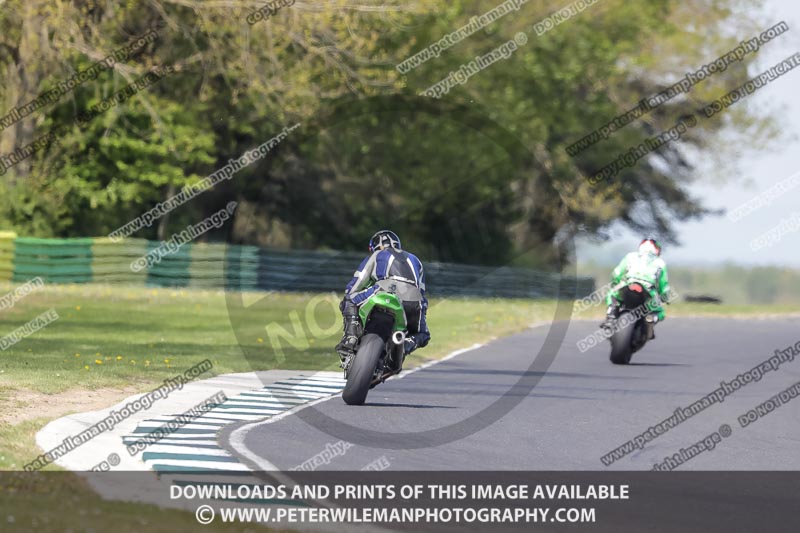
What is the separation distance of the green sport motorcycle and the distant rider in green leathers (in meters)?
7.64

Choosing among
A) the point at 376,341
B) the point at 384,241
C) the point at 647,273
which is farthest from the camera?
the point at 647,273

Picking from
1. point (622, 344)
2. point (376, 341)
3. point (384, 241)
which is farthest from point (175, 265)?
point (376, 341)

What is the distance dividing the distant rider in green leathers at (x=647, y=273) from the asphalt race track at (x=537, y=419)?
1.00m

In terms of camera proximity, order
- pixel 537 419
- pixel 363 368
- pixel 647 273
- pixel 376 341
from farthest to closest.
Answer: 1. pixel 647 273
2. pixel 537 419
3. pixel 363 368
4. pixel 376 341

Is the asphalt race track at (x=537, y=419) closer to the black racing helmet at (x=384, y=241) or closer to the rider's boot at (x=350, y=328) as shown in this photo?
the rider's boot at (x=350, y=328)

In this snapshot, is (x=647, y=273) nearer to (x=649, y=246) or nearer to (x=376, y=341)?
(x=649, y=246)

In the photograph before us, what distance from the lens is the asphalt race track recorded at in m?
12.3

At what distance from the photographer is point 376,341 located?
14516mm

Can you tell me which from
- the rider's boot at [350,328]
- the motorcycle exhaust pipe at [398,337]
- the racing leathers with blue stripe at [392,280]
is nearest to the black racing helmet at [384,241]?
the racing leathers with blue stripe at [392,280]

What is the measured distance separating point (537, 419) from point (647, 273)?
7.13m

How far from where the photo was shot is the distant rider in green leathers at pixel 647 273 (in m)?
21.9

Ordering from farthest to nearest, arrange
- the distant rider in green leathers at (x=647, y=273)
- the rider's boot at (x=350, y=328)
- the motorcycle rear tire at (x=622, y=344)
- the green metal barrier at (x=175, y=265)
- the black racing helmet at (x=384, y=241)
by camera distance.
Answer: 1. the green metal barrier at (x=175, y=265)
2. the motorcycle rear tire at (x=622, y=344)
3. the distant rider in green leathers at (x=647, y=273)
4. the black racing helmet at (x=384, y=241)
5. the rider's boot at (x=350, y=328)

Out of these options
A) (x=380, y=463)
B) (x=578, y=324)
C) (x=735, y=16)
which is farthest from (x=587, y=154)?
(x=380, y=463)

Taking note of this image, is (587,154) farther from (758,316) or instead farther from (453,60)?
(758,316)
